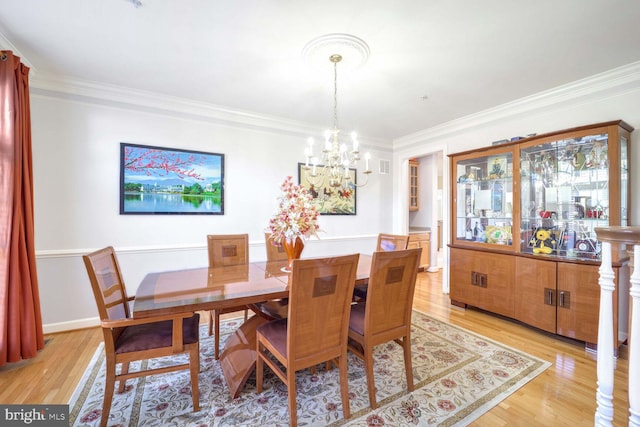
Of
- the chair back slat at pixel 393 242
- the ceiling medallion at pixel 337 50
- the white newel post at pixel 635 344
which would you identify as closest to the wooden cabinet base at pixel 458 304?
the chair back slat at pixel 393 242

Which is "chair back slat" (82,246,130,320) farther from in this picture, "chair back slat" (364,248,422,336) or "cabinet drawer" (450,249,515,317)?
"cabinet drawer" (450,249,515,317)

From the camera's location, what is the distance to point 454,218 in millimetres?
3729

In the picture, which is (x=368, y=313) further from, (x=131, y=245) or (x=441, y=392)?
(x=131, y=245)

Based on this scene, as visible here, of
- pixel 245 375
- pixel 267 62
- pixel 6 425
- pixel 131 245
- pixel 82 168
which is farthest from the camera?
pixel 131 245

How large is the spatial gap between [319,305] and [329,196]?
294cm

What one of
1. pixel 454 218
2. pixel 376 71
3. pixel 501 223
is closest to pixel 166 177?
pixel 376 71

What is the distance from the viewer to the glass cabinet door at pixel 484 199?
327 cm

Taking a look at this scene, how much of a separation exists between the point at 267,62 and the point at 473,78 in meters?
1.94

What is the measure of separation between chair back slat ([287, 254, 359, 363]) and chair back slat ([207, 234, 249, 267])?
142 centimetres

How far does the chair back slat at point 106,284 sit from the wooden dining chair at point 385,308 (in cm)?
151

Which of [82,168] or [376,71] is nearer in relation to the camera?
[376,71]

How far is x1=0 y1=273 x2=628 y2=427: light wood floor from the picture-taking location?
173cm

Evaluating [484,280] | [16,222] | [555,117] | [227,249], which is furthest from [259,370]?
[555,117]

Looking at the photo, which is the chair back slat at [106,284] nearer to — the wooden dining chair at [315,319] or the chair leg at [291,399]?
the wooden dining chair at [315,319]
